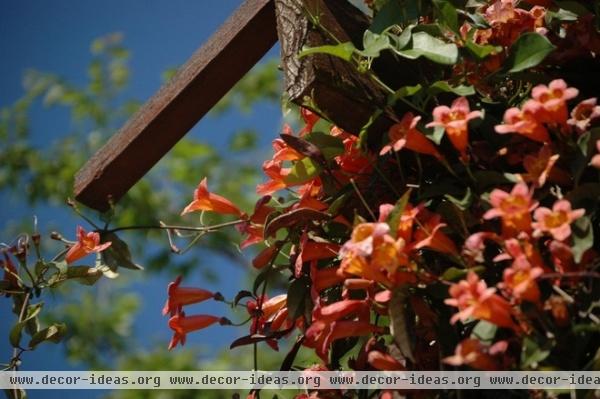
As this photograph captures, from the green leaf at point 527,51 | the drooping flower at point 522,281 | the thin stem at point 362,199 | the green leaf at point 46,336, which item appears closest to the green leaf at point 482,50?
the green leaf at point 527,51

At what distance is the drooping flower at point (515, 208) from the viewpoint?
120cm

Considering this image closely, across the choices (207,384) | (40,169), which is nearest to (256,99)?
(40,169)

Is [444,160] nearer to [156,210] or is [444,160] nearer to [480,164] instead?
[480,164]

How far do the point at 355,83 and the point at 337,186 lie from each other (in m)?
0.17

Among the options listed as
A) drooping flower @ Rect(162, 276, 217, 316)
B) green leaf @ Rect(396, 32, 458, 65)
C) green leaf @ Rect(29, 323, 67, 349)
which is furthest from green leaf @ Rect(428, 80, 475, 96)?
green leaf @ Rect(29, 323, 67, 349)

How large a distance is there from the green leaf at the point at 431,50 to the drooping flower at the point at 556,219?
0.27 meters

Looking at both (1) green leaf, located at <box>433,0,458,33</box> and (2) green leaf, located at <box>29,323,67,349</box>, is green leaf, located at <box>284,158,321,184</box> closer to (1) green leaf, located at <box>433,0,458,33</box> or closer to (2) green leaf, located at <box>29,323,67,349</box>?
(1) green leaf, located at <box>433,0,458,33</box>

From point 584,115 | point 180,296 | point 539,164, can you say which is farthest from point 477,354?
point 180,296

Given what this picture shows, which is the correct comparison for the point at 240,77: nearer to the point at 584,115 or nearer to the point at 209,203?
the point at 209,203

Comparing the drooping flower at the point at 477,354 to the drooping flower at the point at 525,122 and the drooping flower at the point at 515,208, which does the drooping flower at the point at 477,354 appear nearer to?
the drooping flower at the point at 515,208

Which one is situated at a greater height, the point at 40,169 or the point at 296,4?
the point at 40,169

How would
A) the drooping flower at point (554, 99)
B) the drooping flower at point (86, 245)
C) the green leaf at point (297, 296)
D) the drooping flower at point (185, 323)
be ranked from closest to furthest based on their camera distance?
the drooping flower at point (554, 99), the green leaf at point (297, 296), the drooping flower at point (185, 323), the drooping flower at point (86, 245)

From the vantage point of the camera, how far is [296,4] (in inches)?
58.4

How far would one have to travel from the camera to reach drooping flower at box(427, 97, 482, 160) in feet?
4.28
